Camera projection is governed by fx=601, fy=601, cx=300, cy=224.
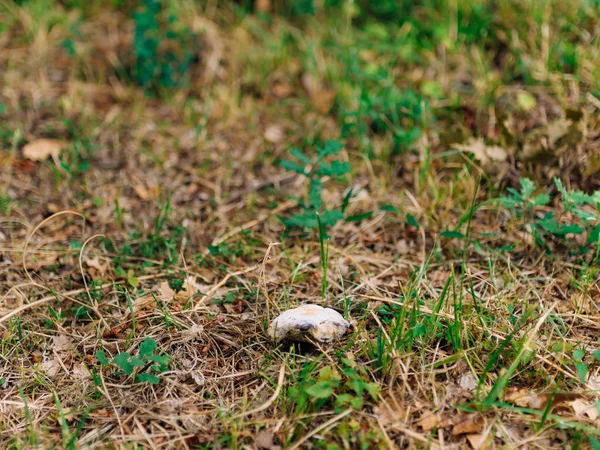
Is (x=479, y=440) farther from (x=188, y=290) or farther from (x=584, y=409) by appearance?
(x=188, y=290)

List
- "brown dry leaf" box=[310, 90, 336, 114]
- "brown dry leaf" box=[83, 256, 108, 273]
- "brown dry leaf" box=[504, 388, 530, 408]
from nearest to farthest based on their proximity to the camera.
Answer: "brown dry leaf" box=[504, 388, 530, 408] < "brown dry leaf" box=[83, 256, 108, 273] < "brown dry leaf" box=[310, 90, 336, 114]

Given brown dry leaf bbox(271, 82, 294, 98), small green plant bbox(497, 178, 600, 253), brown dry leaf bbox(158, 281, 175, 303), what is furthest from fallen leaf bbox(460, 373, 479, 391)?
brown dry leaf bbox(271, 82, 294, 98)

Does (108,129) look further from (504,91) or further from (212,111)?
(504,91)

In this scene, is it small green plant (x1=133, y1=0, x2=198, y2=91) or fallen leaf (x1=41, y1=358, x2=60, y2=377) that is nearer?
fallen leaf (x1=41, y1=358, x2=60, y2=377)

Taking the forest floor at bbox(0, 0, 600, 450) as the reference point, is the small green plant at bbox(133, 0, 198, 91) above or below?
above

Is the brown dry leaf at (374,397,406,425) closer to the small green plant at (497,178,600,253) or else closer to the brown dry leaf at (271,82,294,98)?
the small green plant at (497,178,600,253)

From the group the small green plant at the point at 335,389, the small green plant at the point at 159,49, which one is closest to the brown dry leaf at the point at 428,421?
the small green plant at the point at 335,389

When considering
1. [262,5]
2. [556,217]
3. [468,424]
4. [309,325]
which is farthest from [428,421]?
[262,5]
